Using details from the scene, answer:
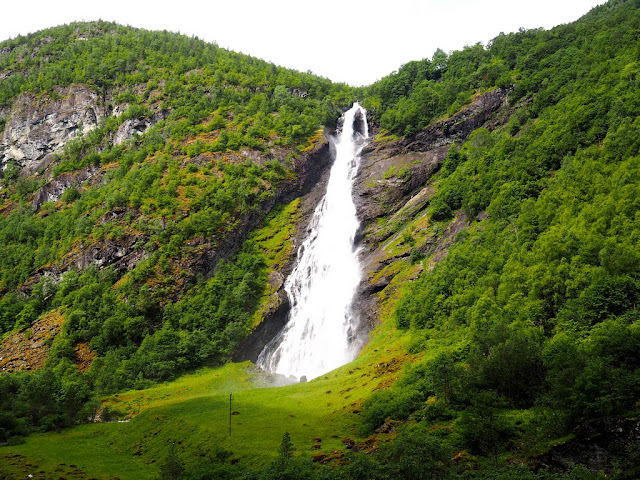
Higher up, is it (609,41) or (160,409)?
(609,41)

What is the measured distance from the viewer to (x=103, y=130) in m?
132

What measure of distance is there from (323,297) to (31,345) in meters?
50.6

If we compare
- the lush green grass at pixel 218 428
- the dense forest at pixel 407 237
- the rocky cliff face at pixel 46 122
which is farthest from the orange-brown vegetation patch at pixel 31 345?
the rocky cliff face at pixel 46 122

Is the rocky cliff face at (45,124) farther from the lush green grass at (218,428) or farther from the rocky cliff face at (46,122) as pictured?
the lush green grass at (218,428)

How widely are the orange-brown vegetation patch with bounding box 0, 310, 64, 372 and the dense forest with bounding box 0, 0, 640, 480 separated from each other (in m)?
2.41

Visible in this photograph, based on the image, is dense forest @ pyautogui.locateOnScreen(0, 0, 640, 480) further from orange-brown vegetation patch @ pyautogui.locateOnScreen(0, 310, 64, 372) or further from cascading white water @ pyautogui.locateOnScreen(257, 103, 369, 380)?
cascading white water @ pyautogui.locateOnScreen(257, 103, 369, 380)

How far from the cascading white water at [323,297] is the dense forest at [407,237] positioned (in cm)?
694

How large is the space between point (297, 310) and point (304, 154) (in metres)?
47.2

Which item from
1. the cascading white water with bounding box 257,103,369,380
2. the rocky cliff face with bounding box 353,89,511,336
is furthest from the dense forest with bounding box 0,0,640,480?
the cascading white water with bounding box 257,103,369,380

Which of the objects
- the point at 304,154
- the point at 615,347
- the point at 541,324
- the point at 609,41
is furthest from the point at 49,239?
the point at 609,41

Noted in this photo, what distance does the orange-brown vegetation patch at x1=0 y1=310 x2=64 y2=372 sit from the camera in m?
73.8

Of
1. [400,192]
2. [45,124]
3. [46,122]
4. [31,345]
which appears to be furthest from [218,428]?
[46,122]

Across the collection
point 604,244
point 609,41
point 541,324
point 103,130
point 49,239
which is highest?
point 103,130

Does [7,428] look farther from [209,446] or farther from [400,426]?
[400,426]
